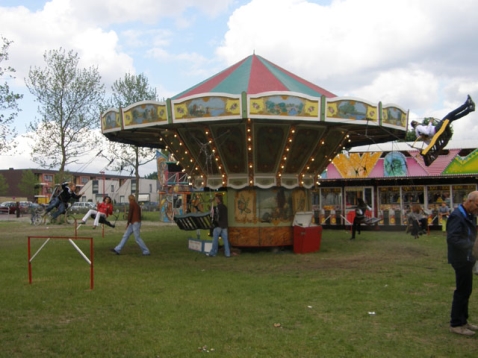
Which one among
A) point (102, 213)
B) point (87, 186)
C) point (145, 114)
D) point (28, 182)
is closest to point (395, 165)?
point (102, 213)

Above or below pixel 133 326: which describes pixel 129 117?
above

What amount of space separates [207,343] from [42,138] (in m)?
32.1

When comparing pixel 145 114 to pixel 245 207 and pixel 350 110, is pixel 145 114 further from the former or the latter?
pixel 350 110

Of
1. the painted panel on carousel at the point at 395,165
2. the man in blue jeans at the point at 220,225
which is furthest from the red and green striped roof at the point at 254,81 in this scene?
the painted panel on carousel at the point at 395,165

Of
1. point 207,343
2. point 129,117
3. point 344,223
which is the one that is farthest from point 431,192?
point 207,343

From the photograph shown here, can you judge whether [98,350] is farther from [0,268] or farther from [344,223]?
[344,223]

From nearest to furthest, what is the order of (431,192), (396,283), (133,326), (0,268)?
(133,326), (396,283), (0,268), (431,192)

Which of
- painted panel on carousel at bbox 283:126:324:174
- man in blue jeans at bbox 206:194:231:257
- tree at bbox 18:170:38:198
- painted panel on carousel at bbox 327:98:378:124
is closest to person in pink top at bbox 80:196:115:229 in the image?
man in blue jeans at bbox 206:194:231:257

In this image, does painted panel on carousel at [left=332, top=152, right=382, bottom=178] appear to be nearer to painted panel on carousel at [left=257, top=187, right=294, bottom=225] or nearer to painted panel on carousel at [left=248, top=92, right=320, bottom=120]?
painted panel on carousel at [left=257, top=187, right=294, bottom=225]

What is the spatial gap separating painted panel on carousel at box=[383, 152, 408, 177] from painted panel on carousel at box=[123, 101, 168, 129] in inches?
623

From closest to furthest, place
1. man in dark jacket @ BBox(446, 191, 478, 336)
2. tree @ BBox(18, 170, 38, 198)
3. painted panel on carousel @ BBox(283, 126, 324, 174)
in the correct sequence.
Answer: man in dark jacket @ BBox(446, 191, 478, 336) < painted panel on carousel @ BBox(283, 126, 324, 174) < tree @ BBox(18, 170, 38, 198)

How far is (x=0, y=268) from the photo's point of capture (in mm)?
11930

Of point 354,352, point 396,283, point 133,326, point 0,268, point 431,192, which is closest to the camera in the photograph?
point 354,352

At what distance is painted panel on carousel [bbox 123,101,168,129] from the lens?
13242 millimetres
